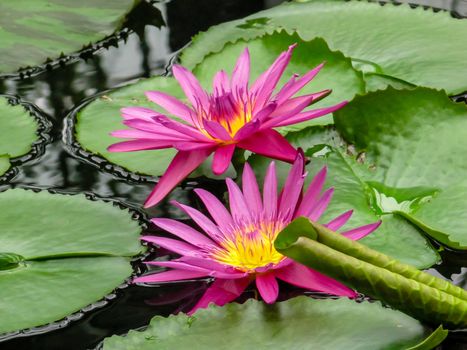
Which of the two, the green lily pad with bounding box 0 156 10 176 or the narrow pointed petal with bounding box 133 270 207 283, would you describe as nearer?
the narrow pointed petal with bounding box 133 270 207 283

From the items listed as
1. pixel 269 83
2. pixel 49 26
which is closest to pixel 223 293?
pixel 269 83

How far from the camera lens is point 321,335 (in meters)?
1.25

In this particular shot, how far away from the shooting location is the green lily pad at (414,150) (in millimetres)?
1575

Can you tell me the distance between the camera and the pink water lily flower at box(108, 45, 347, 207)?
61.8 inches

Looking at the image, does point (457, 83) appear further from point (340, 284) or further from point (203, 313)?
point (203, 313)

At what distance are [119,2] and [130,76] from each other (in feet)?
1.43

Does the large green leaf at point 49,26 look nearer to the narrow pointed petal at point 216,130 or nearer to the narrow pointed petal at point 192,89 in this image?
the narrow pointed petal at point 192,89

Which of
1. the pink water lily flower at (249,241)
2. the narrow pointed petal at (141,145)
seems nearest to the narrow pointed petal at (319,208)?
the pink water lily flower at (249,241)

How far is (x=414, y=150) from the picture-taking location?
1683 millimetres

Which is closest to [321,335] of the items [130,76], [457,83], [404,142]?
[404,142]

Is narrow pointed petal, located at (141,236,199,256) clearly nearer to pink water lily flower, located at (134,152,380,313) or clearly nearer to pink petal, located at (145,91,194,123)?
pink water lily flower, located at (134,152,380,313)

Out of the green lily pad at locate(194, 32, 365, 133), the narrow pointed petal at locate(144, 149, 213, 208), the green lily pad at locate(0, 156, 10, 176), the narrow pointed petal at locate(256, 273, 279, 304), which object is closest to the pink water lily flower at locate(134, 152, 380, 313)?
the narrow pointed petal at locate(256, 273, 279, 304)

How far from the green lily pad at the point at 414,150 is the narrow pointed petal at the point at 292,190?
21 centimetres

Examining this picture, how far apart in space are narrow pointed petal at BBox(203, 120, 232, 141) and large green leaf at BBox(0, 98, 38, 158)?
0.58 m
